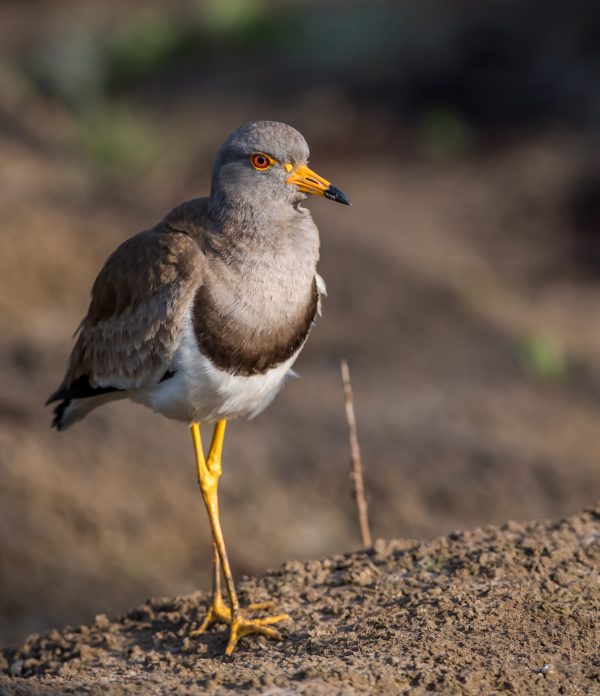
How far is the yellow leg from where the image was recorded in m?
5.05

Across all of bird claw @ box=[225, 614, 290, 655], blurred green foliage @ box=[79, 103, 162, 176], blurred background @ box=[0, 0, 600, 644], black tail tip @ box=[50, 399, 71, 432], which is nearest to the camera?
bird claw @ box=[225, 614, 290, 655]

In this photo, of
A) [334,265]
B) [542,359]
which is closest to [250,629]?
[542,359]

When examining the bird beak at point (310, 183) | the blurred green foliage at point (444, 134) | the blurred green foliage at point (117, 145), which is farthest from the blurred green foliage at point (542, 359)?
the blurred green foliage at point (444, 134)

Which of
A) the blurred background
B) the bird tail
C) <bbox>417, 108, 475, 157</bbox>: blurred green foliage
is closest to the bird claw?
the bird tail

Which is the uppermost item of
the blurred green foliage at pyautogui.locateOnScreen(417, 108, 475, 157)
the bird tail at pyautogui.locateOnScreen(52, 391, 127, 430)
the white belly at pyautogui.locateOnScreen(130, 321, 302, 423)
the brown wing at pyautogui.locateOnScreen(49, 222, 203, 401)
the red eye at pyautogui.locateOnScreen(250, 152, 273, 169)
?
the blurred green foliage at pyautogui.locateOnScreen(417, 108, 475, 157)

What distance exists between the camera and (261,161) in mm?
5258

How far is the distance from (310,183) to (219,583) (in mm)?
1840

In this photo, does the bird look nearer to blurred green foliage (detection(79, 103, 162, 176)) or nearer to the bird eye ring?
the bird eye ring

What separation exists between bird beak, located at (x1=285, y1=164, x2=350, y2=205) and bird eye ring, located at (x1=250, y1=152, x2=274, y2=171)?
8 centimetres

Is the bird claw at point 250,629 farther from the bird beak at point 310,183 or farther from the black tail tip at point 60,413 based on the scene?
the bird beak at point 310,183

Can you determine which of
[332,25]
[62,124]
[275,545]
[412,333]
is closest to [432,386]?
[412,333]

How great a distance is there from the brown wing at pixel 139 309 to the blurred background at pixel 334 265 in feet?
8.23

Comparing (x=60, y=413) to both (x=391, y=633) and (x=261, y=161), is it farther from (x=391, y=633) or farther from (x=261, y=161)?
(x=391, y=633)

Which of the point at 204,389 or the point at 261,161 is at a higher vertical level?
the point at 261,161
